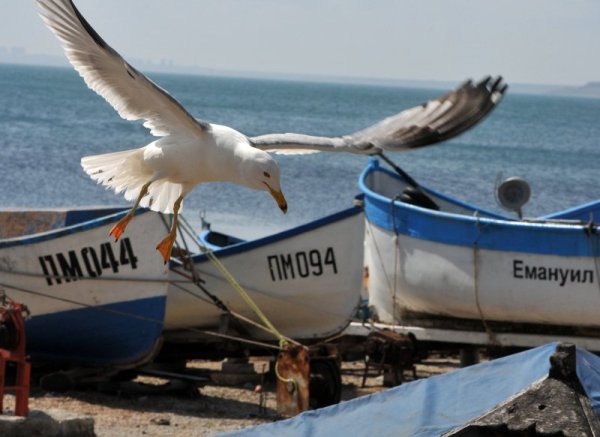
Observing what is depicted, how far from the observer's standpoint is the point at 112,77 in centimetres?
918

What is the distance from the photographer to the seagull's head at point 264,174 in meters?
8.09

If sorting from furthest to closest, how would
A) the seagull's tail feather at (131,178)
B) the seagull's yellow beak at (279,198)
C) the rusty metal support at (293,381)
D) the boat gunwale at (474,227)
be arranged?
1. the boat gunwale at (474,227)
2. the rusty metal support at (293,381)
3. the seagull's tail feather at (131,178)
4. the seagull's yellow beak at (279,198)

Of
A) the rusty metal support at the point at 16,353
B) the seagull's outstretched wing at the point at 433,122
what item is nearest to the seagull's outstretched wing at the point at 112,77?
the seagull's outstretched wing at the point at 433,122

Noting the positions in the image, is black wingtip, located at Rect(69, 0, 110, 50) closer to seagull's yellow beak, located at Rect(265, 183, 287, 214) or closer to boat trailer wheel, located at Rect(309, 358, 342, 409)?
seagull's yellow beak, located at Rect(265, 183, 287, 214)

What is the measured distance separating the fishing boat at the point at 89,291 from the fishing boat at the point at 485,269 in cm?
280

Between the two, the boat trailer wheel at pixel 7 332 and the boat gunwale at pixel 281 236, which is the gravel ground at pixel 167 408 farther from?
the boat gunwale at pixel 281 236

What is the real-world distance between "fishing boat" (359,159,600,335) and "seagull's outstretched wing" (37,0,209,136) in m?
4.65

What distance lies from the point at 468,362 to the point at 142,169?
4974mm

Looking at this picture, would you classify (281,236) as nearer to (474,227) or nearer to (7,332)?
(474,227)

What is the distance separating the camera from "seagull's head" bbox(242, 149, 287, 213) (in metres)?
8.09

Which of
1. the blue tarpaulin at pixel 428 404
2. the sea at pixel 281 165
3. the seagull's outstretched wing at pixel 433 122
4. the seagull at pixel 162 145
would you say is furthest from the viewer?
the sea at pixel 281 165

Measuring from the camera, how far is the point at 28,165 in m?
35.1

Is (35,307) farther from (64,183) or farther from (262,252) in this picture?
(64,183)

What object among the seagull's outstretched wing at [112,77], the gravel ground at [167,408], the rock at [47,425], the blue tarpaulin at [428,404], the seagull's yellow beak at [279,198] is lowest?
the gravel ground at [167,408]
